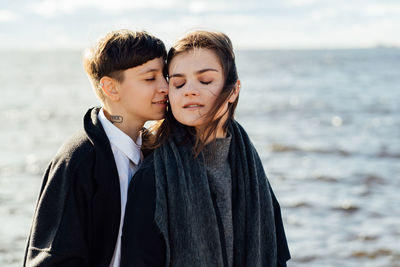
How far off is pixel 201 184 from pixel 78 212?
537 millimetres

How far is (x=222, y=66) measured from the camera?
7.58 feet

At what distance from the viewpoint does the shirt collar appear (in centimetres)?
240

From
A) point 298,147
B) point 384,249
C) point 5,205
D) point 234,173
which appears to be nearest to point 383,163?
point 298,147

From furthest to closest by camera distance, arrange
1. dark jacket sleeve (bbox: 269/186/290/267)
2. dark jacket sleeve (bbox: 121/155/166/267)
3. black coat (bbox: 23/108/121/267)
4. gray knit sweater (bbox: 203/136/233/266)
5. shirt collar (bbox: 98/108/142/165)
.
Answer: dark jacket sleeve (bbox: 269/186/290/267)
shirt collar (bbox: 98/108/142/165)
gray knit sweater (bbox: 203/136/233/266)
black coat (bbox: 23/108/121/267)
dark jacket sleeve (bbox: 121/155/166/267)

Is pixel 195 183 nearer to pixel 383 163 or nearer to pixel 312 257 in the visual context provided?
pixel 312 257

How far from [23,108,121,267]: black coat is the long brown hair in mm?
300

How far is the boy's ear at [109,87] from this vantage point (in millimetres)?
2544

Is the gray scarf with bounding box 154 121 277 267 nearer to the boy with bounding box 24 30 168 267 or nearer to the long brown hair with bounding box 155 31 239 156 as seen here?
the long brown hair with bounding box 155 31 239 156

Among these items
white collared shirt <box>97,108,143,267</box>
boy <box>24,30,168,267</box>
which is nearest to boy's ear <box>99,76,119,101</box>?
boy <box>24,30,168,267</box>

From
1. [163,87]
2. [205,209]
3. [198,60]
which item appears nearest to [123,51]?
[163,87]

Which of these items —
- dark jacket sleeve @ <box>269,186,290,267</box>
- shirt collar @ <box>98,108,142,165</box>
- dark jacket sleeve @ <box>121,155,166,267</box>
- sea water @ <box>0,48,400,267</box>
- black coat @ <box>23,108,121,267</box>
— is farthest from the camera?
sea water @ <box>0,48,400,267</box>

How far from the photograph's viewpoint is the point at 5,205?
748cm

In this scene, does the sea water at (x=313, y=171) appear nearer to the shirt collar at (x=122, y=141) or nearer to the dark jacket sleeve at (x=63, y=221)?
the shirt collar at (x=122, y=141)

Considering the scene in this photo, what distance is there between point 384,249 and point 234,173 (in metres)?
4.24
